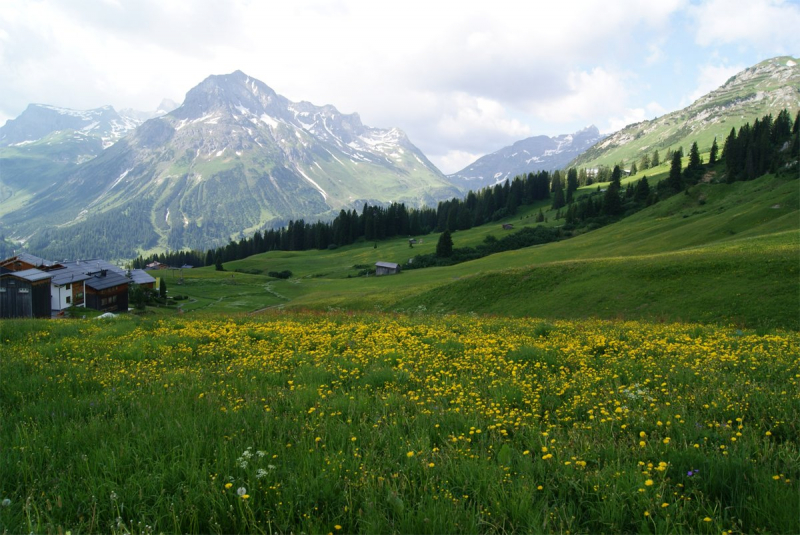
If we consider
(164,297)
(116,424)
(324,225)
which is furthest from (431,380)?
(324,225)

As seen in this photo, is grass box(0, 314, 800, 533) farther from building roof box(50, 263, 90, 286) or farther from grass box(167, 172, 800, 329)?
building roof box(50, 263, 90, 286)

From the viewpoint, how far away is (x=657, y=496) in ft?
12.4

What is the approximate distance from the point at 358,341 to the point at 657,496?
891cm

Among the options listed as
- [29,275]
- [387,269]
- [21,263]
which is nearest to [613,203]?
[387,269]

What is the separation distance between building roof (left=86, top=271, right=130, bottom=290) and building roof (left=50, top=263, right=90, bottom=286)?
4.60ft

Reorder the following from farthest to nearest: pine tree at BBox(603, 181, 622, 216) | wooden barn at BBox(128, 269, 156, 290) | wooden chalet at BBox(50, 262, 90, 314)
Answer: pine tree at BBox(603, 181, 622, 216), wooden barn at BBox(128, 269, 156, 290), wooden chalet at BBox(50, 262, 90, 314)

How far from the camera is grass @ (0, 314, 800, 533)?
3.79 metres

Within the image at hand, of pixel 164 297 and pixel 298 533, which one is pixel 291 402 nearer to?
pixel 298 533

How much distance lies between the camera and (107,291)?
81.4 m

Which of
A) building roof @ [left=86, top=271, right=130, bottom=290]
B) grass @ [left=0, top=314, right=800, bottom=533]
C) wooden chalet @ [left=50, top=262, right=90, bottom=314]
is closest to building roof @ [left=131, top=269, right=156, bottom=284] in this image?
building roof @ [left=86, top=271, right=130, bottom=290]

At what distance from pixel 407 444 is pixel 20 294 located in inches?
3235

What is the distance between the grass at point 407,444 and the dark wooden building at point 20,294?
7230 cm

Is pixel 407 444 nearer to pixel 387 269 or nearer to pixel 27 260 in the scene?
pixel 27 260

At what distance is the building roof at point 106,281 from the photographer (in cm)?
7875
